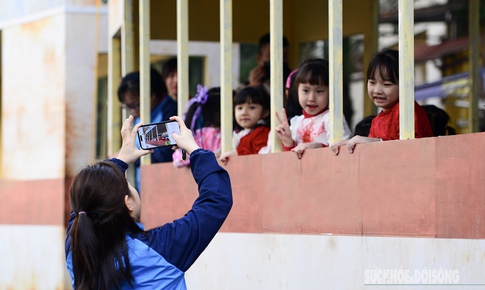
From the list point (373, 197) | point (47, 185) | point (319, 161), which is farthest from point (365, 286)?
point (47, 185)

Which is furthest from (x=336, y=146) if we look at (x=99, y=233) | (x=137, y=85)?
(x=137, y=85)

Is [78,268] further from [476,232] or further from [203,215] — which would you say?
[476,232]

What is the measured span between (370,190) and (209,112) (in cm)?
315

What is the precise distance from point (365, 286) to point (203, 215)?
1.86 metres

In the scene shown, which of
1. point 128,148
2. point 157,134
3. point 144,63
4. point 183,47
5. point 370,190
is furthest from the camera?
point 144,63

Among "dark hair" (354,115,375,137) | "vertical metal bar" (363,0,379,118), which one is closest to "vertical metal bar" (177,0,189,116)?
"dark hair" (354,115,375,137)

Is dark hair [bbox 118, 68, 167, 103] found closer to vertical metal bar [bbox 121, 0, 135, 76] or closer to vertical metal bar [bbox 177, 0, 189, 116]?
vertical metal bar [bbox 121, 0, 135, 76]

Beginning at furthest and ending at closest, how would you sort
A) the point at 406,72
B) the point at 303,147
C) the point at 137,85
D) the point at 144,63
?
the point at 137,85 < the point at 144,63 < the point at 303,147 < the point at 406,72

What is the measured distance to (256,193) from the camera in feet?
24.8

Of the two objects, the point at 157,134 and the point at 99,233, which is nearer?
the point at 99,233

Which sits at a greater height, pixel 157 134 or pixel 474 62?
pixel 474 62

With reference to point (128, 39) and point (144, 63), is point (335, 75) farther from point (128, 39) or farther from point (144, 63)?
point (128, 39)

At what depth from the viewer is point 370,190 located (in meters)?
5.95

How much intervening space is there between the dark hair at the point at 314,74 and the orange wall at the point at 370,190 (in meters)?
0.52
